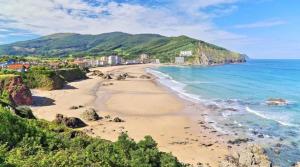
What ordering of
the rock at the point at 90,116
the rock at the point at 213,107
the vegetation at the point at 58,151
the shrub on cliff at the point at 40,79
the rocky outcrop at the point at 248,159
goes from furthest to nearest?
the shrub on cliff at the point at 40,79, the rock at the point at 213,107, the rock at the point at 90,116, the rocky outcrop at the point at 248,159, the vegetation at the point at 58,151

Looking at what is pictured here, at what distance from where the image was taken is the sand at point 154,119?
31.2 m

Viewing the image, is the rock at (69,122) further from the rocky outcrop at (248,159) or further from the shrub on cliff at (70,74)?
the shrub on cliff at (70,74)

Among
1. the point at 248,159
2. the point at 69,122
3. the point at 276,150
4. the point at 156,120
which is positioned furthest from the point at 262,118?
the point at 69,122

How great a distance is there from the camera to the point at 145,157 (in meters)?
15.9

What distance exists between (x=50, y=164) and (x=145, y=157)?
5.77 m

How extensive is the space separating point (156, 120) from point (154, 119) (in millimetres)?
617

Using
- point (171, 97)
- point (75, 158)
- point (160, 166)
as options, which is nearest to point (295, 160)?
point (160, 166)

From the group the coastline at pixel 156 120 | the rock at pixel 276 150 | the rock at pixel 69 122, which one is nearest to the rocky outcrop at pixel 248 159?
the coastline at pixel 156 120

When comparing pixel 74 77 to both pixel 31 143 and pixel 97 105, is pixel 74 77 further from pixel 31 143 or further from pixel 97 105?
pixel 31 143

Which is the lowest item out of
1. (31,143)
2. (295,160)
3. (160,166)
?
(295,160)

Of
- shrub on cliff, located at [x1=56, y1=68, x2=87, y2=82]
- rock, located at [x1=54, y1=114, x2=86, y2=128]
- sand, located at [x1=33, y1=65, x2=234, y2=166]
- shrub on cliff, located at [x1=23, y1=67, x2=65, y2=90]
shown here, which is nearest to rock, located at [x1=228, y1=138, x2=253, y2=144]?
sand, located at [x1=33, y1=65, x2=234, y2=166]

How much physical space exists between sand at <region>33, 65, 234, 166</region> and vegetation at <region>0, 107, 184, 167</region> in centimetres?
1165

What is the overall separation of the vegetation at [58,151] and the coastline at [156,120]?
1152 centimetres

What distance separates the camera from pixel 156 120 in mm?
42500
